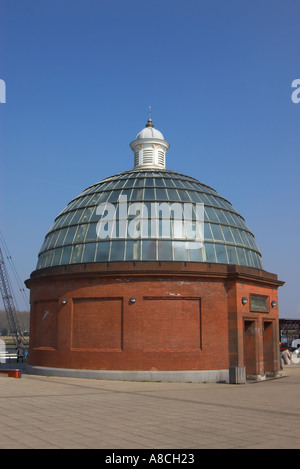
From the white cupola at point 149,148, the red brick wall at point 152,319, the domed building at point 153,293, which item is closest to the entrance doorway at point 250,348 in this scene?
the domed building at point 153,293

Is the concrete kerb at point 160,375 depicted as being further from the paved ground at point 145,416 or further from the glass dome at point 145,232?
the glass dome at point 145,232

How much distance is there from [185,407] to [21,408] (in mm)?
4931

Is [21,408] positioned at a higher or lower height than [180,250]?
lower

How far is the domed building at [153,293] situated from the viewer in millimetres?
22844

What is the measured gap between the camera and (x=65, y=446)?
362 inches

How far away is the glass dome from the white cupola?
84.5 inches

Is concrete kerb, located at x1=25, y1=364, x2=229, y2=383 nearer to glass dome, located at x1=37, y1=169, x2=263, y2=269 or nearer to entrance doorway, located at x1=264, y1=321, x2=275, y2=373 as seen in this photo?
entrance doorway, located at x1=264, y1=321, x2=275, y2=373

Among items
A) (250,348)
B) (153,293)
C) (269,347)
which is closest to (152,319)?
(153,293)

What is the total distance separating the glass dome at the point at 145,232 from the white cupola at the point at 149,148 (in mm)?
2147

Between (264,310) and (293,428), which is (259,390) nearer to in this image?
(264,310)

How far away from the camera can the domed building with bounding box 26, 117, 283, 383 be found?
22844mm

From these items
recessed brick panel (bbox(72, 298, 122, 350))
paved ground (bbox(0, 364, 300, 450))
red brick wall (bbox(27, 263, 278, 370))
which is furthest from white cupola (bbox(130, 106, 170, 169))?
paved ground (bbox(0, 364, 300, 450))

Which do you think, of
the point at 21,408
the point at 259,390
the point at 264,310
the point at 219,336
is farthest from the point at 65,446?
the point at 264,310

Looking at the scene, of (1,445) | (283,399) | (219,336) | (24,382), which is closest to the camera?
(1,445)
